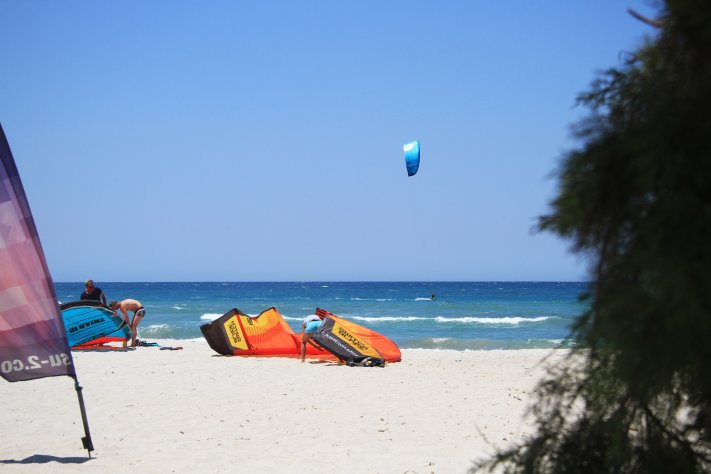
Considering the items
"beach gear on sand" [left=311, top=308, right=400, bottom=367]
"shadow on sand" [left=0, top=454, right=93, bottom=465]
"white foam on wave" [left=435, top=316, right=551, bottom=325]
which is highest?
"shadow on sand" [left=0, top=454, right=93, bottom=465]

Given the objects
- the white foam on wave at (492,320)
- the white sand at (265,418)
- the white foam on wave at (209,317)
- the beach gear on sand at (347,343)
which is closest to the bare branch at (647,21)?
the white sand at (265,418)

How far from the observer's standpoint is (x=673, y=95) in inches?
74.5

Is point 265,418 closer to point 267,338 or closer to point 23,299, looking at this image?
point 23,299

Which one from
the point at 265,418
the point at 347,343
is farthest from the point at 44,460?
the point at 347,343

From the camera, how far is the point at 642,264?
1816mm

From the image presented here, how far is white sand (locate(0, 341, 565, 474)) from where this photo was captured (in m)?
4.71

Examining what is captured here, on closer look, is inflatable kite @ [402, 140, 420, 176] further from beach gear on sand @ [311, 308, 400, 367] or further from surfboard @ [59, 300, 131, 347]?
surfboard @ [59, 300, 131, 347]

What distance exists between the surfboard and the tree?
442 inches

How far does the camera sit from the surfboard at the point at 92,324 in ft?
40.2

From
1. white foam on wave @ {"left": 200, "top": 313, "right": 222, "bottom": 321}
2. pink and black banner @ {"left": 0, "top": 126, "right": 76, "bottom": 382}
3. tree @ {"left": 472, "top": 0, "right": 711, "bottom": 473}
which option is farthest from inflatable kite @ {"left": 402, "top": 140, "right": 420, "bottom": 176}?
white foam on wave @ {"left": 200, "top": 313, "right": 222, "bottom": 321}

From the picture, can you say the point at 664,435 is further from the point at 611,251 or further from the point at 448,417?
the point at 448,417

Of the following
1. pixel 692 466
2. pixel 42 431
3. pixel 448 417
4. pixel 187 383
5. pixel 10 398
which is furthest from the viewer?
pixel 187 383

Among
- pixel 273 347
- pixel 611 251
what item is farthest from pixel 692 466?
pixel 273 347

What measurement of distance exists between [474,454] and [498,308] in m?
33.3
